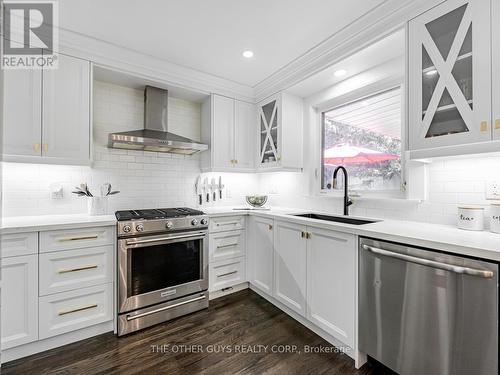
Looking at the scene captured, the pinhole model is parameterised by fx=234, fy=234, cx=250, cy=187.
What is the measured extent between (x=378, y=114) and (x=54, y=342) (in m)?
3.46

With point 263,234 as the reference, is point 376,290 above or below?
below

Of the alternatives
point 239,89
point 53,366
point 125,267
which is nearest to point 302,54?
point 239,89

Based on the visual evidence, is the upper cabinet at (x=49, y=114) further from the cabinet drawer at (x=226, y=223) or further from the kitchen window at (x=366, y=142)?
the kitchen window at (x=366, y=142)

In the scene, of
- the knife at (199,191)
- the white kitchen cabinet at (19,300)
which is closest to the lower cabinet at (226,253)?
the knife at (199,191)

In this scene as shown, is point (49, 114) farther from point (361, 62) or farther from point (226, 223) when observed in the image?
point (361, 62)

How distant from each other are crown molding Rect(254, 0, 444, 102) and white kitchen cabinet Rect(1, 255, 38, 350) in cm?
286

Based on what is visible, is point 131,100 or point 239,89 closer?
point 131,100

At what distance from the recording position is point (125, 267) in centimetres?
204

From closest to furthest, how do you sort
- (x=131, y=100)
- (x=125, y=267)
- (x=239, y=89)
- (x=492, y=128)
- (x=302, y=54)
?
(x=492, y=128)
(x=125, y=267)
(x=302, y=54)
(x=131, y=100)
(x=239, y=89)

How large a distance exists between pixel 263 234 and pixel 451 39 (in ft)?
7.02

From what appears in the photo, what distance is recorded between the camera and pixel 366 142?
2443mm

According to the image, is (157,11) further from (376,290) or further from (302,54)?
(376,290)

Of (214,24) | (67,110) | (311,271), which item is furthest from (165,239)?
(214,24)

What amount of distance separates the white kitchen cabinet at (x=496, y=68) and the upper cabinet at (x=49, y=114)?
9.87ft
